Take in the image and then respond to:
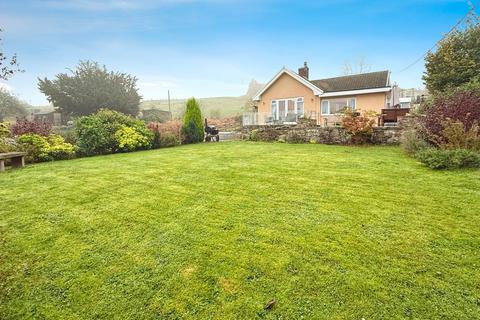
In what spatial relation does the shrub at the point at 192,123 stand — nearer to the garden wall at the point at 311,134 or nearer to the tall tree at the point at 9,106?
the garden wall at the point at 311,134

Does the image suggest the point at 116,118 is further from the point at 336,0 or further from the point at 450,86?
the point at 450,86

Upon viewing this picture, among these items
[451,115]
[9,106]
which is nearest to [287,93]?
[451,115]

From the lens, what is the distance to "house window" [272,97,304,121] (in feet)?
66.2

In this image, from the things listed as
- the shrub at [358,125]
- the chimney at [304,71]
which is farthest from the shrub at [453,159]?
the chimney at [304,71]

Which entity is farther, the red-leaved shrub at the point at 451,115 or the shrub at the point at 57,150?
the shrub at the point at 57,150

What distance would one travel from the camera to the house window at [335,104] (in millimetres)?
18723

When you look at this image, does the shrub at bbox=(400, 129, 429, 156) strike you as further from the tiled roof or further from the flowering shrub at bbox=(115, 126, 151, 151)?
the tiled roof

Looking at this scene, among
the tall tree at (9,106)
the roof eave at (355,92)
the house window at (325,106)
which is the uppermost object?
the tall tree at (9,106)

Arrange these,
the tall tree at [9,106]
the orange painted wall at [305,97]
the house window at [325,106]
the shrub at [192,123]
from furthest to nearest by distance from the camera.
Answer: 1. the tall tree at [9,106]
2. the house window at [325,106]
3. the orange painted wall at [305,97]
4. the shrub at [192,123]

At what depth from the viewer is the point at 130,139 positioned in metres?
11.5

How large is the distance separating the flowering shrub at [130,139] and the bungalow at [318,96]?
698cm

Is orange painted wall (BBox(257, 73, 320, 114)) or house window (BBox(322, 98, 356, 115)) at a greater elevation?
orange painted wall (BBox(257, 73, 320, 114))

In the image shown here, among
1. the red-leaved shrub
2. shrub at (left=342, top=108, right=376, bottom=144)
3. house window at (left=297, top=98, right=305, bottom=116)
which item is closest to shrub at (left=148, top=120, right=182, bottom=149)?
shrub at (left=342, top=108, right=376, bottom=144)

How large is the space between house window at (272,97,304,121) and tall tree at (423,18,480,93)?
8672 mm
